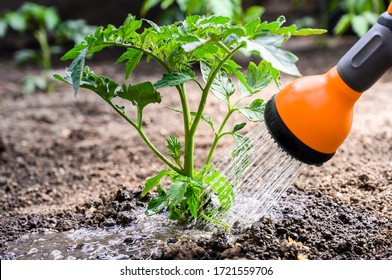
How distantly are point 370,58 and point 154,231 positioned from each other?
684mm

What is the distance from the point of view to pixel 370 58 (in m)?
1.27

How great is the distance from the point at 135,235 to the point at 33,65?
3.41 meters

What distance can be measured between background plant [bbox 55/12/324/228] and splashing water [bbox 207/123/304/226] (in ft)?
0.15

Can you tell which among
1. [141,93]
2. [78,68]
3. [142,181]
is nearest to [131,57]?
[141,93]

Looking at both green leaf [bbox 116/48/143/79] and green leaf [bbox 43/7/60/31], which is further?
green leaf [bbox 43/7/60/31]

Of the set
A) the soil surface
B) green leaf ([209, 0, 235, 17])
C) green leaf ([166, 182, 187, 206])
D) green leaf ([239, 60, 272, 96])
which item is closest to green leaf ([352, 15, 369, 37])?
the soil surface

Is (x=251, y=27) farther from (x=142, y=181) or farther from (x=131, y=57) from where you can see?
(x=142, y=181)

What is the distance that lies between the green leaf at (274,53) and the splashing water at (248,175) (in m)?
0.27

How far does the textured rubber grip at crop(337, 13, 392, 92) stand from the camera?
1257 mm

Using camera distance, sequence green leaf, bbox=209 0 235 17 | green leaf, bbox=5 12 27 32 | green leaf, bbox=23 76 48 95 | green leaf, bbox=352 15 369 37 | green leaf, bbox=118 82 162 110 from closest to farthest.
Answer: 1. green leaf, bbox=118 82 162 110
2. green leaf, bbox=209 0 235 17
3. green leaf, bbox=352 15 369 37
4. green leaf, bbox=23 76 48 95
5. green leaf, bbox=5 12 27 32

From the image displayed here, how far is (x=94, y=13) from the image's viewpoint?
4938 millimetres

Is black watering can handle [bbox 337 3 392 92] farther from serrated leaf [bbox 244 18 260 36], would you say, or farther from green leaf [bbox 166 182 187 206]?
green leaf [bbox 166 182 187 206]

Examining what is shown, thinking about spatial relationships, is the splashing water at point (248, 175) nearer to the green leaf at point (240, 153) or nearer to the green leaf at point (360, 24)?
the green leaf at point (240, 153)
